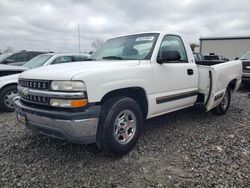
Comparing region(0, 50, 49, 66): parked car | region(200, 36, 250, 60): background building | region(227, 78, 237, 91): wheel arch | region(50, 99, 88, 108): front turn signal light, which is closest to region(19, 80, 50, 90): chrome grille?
region(50, 99, 88, 108): front turn signal light

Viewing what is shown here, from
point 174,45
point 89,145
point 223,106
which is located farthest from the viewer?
point 223,106

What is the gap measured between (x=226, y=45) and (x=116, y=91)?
30.5 meters

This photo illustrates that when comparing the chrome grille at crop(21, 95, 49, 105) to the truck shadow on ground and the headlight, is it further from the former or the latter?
the truck shadow on ground

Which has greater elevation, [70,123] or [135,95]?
[135,95]

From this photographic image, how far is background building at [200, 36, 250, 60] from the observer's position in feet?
95.3

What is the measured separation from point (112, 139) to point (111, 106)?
1.42 ft

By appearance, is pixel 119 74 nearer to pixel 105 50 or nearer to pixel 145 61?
pixel 145 61

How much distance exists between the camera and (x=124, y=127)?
3414 mm

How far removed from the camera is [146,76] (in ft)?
11.7

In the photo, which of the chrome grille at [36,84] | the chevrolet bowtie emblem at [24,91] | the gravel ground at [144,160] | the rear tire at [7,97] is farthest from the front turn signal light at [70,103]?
the rear tire at [7,97]

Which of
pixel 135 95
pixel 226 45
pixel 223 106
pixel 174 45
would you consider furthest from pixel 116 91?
pixel 226 45

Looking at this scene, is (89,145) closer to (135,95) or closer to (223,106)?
(135,95)

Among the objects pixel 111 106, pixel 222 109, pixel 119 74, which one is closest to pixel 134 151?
pixel 111 106

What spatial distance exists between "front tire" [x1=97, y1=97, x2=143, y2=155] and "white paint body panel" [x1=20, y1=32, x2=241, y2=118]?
229 millimetres
